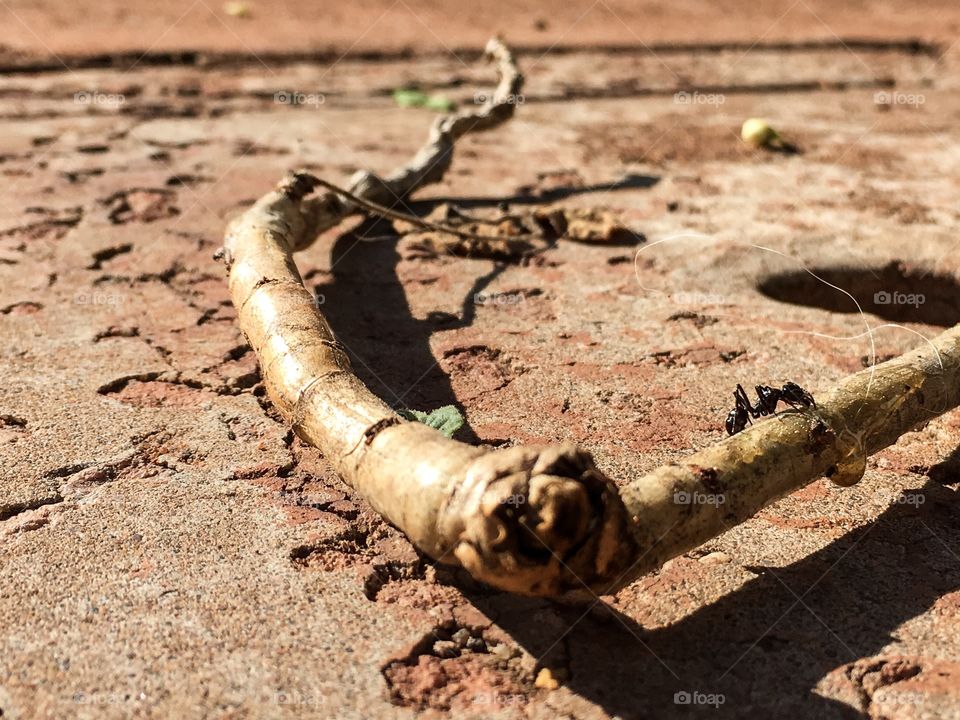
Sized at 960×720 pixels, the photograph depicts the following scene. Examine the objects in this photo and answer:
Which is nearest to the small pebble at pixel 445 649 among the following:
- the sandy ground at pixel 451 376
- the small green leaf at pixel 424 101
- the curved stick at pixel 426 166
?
the sandy ground at pixel 451 376

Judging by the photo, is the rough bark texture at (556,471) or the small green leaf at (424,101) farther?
the small green leaf at (424,101)

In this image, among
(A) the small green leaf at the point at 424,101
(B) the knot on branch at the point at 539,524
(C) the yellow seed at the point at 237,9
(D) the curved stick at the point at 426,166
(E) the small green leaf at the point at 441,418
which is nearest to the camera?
(B) the knot on branch at the point at 539,524

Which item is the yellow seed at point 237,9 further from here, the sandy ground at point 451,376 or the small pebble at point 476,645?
the small pebble at point 476,645

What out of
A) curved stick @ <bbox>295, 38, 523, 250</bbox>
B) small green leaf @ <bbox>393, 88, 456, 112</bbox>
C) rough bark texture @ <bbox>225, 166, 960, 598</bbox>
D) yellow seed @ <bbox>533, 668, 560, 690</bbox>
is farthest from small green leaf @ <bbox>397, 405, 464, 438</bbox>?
small green leaf @ <bbox>393, 88, 456, 112</bbox>

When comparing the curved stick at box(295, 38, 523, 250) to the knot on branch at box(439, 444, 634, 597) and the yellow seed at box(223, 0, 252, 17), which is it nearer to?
the knot on branch at box(439, 444, 634, 597)

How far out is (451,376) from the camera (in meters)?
2.99

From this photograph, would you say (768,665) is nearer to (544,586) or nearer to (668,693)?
(668,693)

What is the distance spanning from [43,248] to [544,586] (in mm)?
2688

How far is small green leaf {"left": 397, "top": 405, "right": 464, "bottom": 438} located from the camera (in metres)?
2.67

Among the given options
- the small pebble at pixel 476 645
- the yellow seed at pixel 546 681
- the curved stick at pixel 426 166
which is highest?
the curved stick at pixel 426 166

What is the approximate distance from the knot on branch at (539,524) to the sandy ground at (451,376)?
0.66ft

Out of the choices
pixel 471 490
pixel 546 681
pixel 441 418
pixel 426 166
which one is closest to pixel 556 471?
pixel 471 490

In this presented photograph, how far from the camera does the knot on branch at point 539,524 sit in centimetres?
180

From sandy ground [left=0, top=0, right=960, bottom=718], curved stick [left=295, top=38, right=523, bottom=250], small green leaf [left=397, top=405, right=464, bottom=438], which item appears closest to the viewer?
sandy ground [left=0, top=0, right=960, bottom=718]
